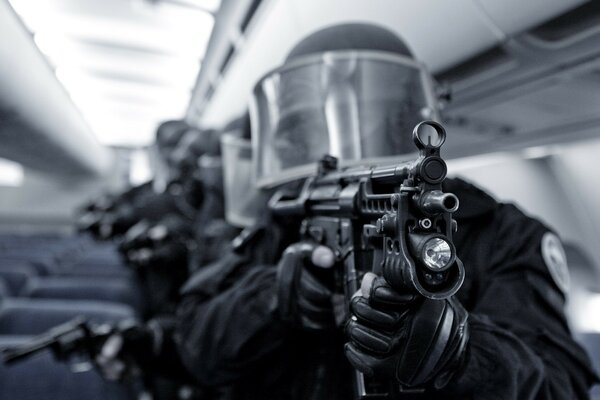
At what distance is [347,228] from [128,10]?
2.14 meters

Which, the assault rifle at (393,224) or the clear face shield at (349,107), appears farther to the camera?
the clear face shield at (349,107)

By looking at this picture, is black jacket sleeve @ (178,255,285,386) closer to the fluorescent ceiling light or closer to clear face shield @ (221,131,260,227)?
clear face shield @ (221,131,260,227)

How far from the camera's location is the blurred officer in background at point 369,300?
1.70 ft

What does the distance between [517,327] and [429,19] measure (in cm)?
80

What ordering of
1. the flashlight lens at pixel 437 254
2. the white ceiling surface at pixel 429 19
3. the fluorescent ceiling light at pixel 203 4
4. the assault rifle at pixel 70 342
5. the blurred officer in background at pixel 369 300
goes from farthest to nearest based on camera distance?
the fluorescent ceiling light at pixel 203 4
the assault rifle at pixel 70 342
the white ceiling surface at pixel 429 19
the blurred officer in background at pixel 369 300
the flashlight lens at pixel 437 254

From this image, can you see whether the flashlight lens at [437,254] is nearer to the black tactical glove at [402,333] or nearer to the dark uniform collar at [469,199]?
the black tactical glove at [402,333]

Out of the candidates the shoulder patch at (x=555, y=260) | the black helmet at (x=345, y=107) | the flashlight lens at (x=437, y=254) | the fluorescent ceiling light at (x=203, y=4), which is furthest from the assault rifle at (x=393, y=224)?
the fluorescent ceiling light at (x=203, y=4)

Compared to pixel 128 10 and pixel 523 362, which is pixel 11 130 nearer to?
pixel 128 10

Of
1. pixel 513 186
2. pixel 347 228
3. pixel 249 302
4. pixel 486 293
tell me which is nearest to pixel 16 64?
pixel 249 302

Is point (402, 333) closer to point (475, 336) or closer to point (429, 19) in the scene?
point (475, 336)

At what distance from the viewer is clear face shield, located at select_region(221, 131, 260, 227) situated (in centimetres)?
150

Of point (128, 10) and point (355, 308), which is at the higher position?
point (128, 10)

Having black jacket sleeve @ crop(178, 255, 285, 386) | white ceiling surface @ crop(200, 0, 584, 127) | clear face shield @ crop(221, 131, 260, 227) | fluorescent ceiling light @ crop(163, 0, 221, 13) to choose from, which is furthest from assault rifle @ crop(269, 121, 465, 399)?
fluorescent ceiling light @ crop(163, 0, 221, 13)

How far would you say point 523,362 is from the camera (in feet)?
2.18
